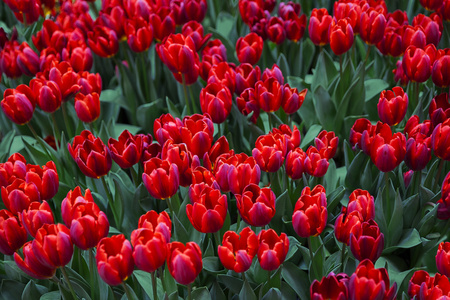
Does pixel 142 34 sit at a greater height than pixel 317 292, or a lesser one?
greater

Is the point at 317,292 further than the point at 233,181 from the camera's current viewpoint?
No

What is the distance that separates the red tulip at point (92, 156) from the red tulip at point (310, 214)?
0.50 m

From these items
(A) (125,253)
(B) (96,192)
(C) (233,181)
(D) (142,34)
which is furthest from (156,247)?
(D) (142,34)

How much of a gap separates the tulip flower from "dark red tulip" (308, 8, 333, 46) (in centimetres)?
18

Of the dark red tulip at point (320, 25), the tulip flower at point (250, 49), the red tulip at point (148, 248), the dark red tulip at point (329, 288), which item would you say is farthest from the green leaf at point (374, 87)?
the red tulip at point (148, 248)

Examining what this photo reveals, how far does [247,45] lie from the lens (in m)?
1.73

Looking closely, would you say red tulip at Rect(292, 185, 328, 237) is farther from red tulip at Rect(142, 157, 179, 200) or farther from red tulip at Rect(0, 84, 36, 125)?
red tulip at Rect(0, 84, 36, 125)

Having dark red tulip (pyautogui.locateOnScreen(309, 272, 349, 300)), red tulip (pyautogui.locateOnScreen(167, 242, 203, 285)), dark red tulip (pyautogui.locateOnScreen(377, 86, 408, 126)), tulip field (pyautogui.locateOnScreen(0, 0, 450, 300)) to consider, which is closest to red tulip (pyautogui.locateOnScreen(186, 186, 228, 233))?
tulip field (pyautogui.locateOnScreen(0, 0, 450, 300))

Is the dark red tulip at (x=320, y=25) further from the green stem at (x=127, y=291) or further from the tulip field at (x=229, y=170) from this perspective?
the green stem at (x=127, y=291)

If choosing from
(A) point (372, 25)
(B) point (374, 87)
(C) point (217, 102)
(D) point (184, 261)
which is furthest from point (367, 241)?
(B) point (374, 87)

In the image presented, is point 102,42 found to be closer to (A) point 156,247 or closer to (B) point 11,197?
(B) point 11,197

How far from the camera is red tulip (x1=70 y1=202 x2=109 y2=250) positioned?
103 cm

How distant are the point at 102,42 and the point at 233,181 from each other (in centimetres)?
95

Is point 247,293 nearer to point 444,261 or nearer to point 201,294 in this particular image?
point 201,294
